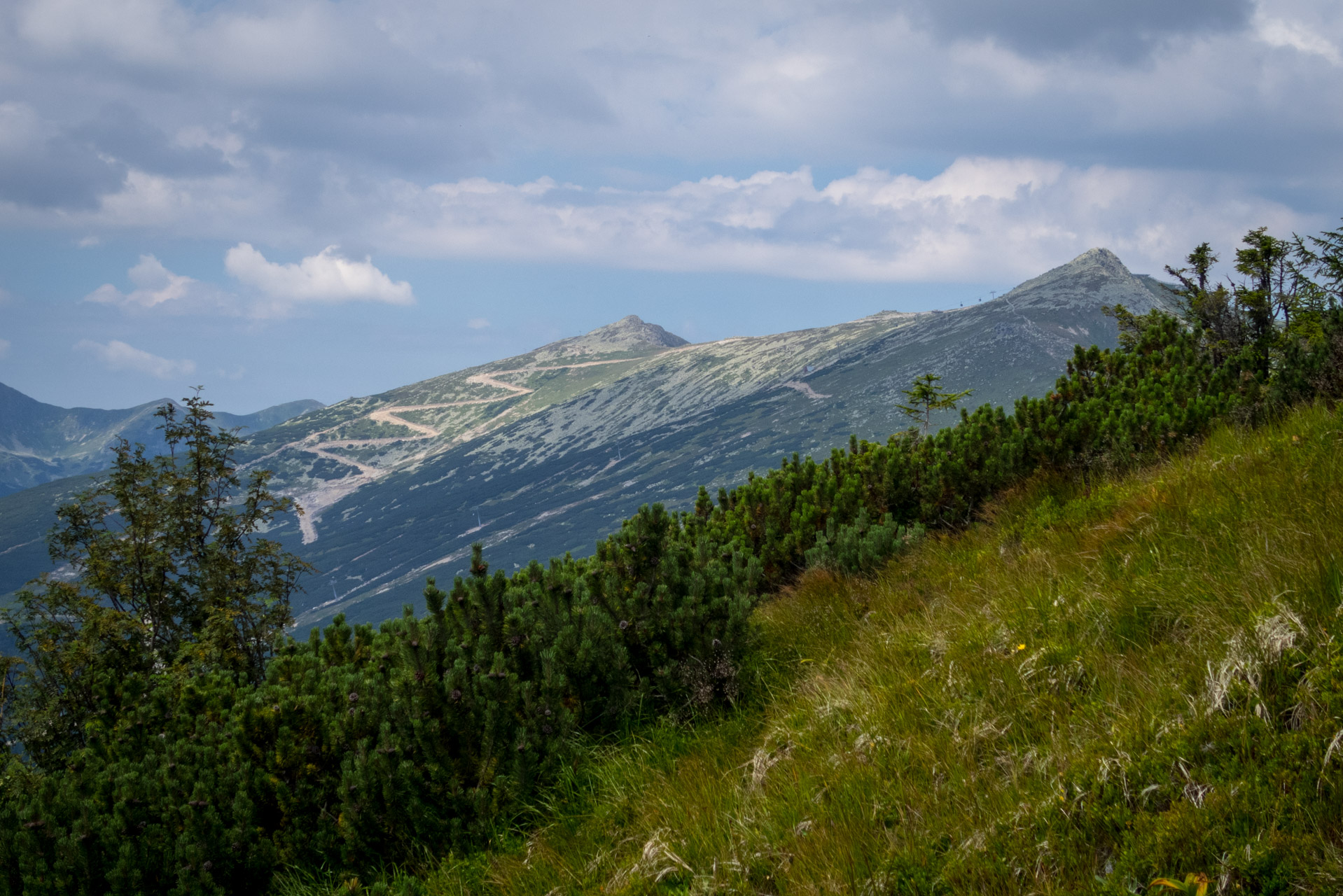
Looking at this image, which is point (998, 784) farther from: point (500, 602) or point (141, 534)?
point (141, 534)

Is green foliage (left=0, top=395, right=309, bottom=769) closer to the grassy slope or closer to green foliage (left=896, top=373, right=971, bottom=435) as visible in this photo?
the grassy slope

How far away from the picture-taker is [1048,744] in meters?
3.58

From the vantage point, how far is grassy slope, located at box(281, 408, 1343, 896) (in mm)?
2896

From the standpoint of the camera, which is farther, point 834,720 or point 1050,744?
point 834,720

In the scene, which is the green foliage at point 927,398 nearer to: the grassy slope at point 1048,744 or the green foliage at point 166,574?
the grassy slope at point 1048,744

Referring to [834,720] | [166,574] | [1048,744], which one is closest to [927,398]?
[834,720]

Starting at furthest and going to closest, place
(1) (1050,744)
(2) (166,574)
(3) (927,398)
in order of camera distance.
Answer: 1. (3) (927,398)
2. (2) (166,574)
3. (1) (1050,744)

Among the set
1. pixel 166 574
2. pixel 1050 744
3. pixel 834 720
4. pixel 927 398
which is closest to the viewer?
pixel 1050 744

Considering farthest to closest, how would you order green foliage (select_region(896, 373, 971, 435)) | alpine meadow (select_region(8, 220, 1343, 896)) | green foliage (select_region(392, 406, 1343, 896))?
green foliage (select_region(896, 373, 971, 435))
alpine meadow (select_region(8, 220, 1343, 896))
green foliage (select_region(392, 406, 1343, 896))

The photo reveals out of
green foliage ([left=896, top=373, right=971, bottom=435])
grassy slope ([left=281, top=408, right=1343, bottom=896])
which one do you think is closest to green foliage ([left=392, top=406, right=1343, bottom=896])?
grassy slope ([left=281, top=408, right=1343, bottom=896])

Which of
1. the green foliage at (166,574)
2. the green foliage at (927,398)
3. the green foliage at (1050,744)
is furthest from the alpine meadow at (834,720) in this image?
the green foliage at (927,398)

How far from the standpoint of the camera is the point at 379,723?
529cm

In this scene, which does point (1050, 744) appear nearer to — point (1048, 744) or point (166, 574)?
point (1048, 744)

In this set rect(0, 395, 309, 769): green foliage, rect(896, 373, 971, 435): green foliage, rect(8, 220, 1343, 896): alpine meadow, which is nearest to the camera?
rect(8, 220, 1343, 896): alpine meadow
